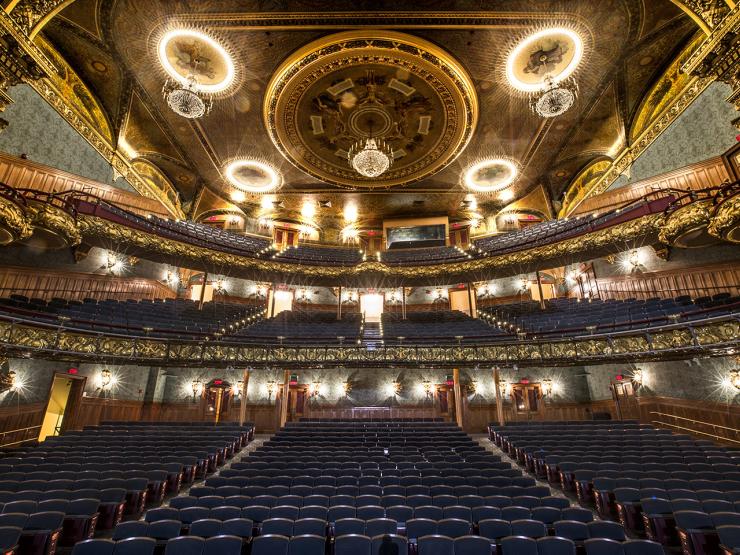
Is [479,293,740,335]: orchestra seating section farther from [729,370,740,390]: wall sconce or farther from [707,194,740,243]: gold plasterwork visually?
[707,194,740,243]: gold plasterwork

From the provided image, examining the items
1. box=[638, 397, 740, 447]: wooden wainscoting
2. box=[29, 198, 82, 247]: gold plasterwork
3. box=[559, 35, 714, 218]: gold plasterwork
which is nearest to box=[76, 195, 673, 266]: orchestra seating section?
box=[559, 35, 714, 218]: gold plasterwork

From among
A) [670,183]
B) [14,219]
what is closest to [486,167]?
[670,183]

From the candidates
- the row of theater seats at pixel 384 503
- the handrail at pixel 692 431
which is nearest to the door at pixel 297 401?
the row of theater seats at pixel 384 503

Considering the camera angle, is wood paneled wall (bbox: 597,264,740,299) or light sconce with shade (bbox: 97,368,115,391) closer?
wood paneled wall (bbox: 597,264,740,299)

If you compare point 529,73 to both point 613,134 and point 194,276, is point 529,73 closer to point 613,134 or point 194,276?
point 613,134

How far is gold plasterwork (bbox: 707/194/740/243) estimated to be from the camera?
7922mm

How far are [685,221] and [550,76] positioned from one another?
6206 mm

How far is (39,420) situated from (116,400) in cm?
269

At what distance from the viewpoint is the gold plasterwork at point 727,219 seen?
792 cm

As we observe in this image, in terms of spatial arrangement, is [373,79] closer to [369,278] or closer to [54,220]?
[369,278]

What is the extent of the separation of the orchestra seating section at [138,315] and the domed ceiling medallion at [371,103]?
8023 mm

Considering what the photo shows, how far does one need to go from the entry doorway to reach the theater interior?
116 mm

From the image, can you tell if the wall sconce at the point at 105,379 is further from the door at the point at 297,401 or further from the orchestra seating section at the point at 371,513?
the orchestra seating section at the point at 371,513

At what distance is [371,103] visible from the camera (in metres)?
12.8
